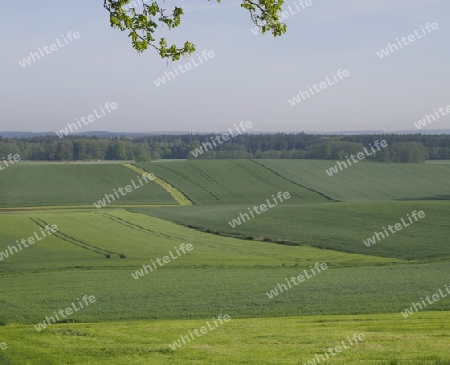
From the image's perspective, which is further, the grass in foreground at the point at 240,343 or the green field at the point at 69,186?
the green field at the point at 69,186

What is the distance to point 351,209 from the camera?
6338 centimetres

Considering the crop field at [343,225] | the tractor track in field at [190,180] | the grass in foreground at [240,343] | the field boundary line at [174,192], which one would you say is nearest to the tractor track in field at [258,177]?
the tractor track in field at [190,180]

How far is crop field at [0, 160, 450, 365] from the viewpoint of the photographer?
1480 cm

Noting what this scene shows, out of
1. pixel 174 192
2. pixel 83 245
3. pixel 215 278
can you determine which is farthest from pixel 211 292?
pixel 174 192

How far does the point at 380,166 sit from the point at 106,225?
237 ft

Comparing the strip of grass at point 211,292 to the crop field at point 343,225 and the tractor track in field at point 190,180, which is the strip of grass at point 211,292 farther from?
the tractor track in field at point 190,180

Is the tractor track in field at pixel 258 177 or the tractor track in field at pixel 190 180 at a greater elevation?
the tractor track in field at pixel 190 180

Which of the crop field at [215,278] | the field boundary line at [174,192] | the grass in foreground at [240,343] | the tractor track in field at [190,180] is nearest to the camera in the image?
the grass in foreground at [240,343]

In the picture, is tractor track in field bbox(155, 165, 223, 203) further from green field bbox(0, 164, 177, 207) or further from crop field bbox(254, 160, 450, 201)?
crop field bbox(254, 160, 450, 201)

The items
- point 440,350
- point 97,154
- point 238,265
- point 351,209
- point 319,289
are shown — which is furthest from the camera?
point 97,154

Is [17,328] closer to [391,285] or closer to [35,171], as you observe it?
[391,285]

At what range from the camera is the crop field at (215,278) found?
14805mm

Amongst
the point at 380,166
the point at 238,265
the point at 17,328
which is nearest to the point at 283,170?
the point at 380,166

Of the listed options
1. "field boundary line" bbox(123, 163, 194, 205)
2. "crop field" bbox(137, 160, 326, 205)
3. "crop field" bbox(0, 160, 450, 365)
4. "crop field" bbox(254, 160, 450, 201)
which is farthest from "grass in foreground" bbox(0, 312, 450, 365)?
Result: "crop field" bbox(254, 160, 450, 201)
